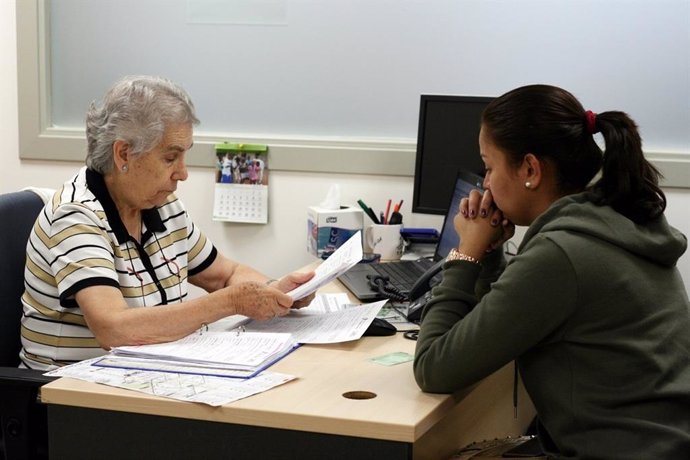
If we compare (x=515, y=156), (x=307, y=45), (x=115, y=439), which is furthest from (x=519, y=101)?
(x=307, y=45)

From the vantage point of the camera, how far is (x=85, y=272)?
177 cm

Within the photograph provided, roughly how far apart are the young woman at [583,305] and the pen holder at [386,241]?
3.95 feet

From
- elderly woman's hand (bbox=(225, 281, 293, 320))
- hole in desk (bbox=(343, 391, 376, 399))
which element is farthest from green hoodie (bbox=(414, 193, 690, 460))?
elderly woman's hand (bbox=(225, 281, 293, 320))

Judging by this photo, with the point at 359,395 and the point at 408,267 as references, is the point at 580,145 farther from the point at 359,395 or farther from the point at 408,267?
the point at 408,267

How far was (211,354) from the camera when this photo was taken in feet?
5.25

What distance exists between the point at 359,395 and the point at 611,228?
48 cm

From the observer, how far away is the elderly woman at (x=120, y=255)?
175 centimetres

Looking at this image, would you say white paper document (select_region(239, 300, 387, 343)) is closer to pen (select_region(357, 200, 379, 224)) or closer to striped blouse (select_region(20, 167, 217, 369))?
striped blouse (select_region(20, 167, 217, 369))

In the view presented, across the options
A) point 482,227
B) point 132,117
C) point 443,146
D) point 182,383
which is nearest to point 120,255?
point 132,117

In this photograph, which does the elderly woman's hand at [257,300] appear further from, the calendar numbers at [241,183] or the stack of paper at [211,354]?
the calendar numbers at [241,183]

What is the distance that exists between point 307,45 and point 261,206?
56 centimetres

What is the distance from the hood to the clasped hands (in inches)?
7.0

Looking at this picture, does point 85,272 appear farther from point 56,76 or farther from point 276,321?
point 56,76

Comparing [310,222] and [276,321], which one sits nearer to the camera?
[276,321]
